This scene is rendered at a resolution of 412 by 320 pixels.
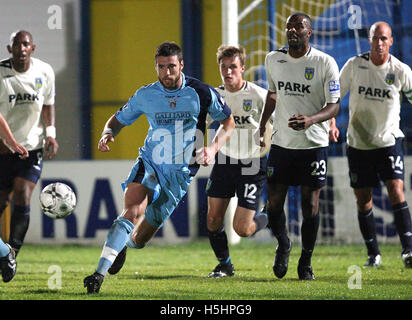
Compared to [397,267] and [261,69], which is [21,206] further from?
[261,69]

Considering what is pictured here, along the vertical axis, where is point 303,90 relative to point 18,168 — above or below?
above

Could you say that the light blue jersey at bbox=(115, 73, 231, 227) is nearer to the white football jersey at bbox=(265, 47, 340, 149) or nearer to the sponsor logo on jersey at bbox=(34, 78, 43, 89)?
the white football jersey at bbox=(265, 47, 340, 149)

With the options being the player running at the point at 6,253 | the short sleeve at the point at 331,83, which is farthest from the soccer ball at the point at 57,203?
the short sleeve at the point at 331,83

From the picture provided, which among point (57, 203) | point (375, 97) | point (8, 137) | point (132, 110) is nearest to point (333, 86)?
point (375, 97)

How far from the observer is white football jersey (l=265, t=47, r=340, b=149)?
6.48 m

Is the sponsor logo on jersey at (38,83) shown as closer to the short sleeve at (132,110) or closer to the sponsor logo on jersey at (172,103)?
the short sleeve at (132,110)

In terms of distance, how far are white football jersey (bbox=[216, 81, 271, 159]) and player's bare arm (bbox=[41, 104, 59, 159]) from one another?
140 cm

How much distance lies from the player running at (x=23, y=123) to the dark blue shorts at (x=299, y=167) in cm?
185

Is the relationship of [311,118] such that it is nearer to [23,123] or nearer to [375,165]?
[375,165]

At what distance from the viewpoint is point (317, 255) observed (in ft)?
29.2

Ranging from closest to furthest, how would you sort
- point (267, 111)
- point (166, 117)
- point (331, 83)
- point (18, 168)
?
point (166, 117), point (331, 83), point (267, 111), point (18, 168)

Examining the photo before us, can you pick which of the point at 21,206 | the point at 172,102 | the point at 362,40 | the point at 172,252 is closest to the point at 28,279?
the point at 21,206

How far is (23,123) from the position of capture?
7277 mm

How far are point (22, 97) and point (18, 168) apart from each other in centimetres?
60
